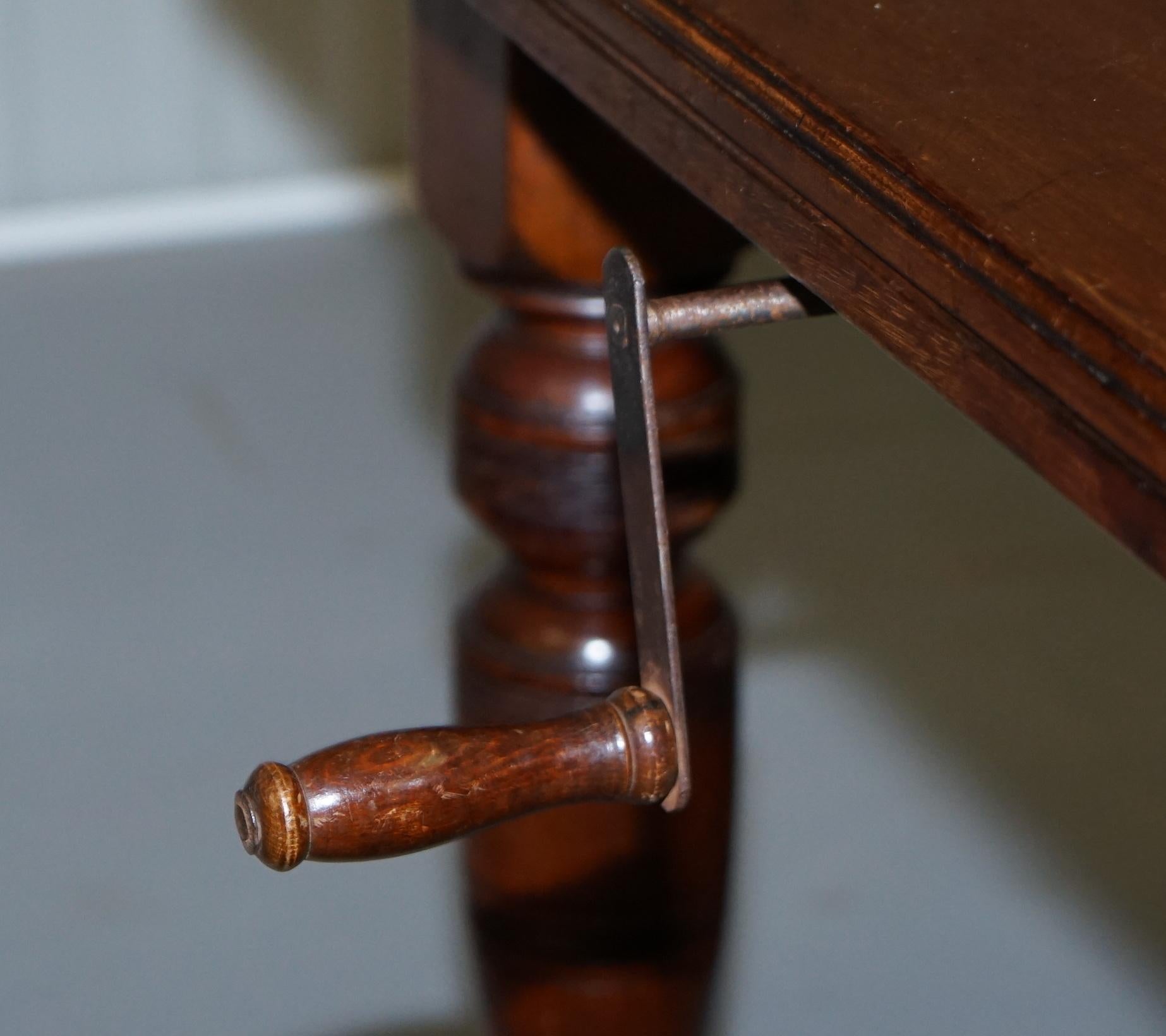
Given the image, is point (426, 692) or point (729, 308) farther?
point (426, 692)

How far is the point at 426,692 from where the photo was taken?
1120mm

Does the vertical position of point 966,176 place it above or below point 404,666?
above

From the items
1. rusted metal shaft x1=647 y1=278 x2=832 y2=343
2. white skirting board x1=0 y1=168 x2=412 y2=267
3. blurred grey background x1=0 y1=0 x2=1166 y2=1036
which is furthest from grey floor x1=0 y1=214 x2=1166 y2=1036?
rusted metal shaft x1=647 y1=278 x2=832 y2=343

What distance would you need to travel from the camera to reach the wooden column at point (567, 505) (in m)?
0.88

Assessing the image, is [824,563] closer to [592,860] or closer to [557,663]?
[557,663]

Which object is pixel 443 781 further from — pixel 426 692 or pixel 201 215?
pixel 201 215

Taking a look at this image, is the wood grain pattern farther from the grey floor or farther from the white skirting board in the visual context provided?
the white skirting board

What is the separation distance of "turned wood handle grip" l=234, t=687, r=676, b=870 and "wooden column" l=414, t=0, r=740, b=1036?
1.15ft

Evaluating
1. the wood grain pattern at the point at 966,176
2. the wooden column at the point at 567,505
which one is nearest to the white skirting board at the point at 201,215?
the wooden column at the point at 567,505

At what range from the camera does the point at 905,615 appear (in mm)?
1211

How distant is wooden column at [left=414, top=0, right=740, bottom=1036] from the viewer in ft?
2.89

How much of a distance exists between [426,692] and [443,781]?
0.63 metres

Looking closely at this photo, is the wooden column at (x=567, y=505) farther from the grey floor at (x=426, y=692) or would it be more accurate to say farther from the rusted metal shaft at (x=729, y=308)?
the rusted metal shaft at (x=729, y=308)

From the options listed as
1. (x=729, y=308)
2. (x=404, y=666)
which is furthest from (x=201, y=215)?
(x=729, y=308)
